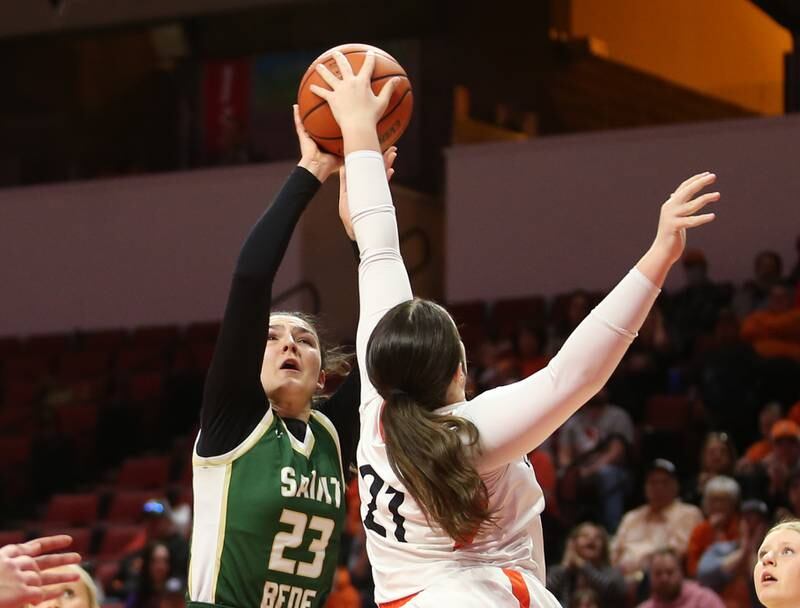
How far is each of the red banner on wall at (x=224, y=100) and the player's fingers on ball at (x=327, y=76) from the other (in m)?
11.1

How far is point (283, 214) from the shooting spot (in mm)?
3006

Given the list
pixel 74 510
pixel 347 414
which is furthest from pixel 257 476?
pixel 74 510

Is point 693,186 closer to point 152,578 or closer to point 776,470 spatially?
point 776,470

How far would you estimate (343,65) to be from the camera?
3.15m

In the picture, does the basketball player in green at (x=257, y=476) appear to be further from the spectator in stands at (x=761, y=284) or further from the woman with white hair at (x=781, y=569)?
the spectator in stands at (x=761, y=284)

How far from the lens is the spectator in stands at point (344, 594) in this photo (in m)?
7.48

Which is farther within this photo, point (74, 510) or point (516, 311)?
point (516, 311)

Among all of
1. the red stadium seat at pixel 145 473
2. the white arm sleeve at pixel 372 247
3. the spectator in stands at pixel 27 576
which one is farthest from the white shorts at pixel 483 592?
the red stadium seat at pixel 145 473

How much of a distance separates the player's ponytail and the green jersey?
0.54 m

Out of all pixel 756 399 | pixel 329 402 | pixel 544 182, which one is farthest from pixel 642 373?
pixel 329 402

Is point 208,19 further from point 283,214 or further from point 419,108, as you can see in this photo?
point 283,214

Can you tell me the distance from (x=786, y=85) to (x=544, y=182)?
80.4 inches

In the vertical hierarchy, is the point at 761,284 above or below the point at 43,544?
below

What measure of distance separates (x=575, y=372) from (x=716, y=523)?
487 centimetres
